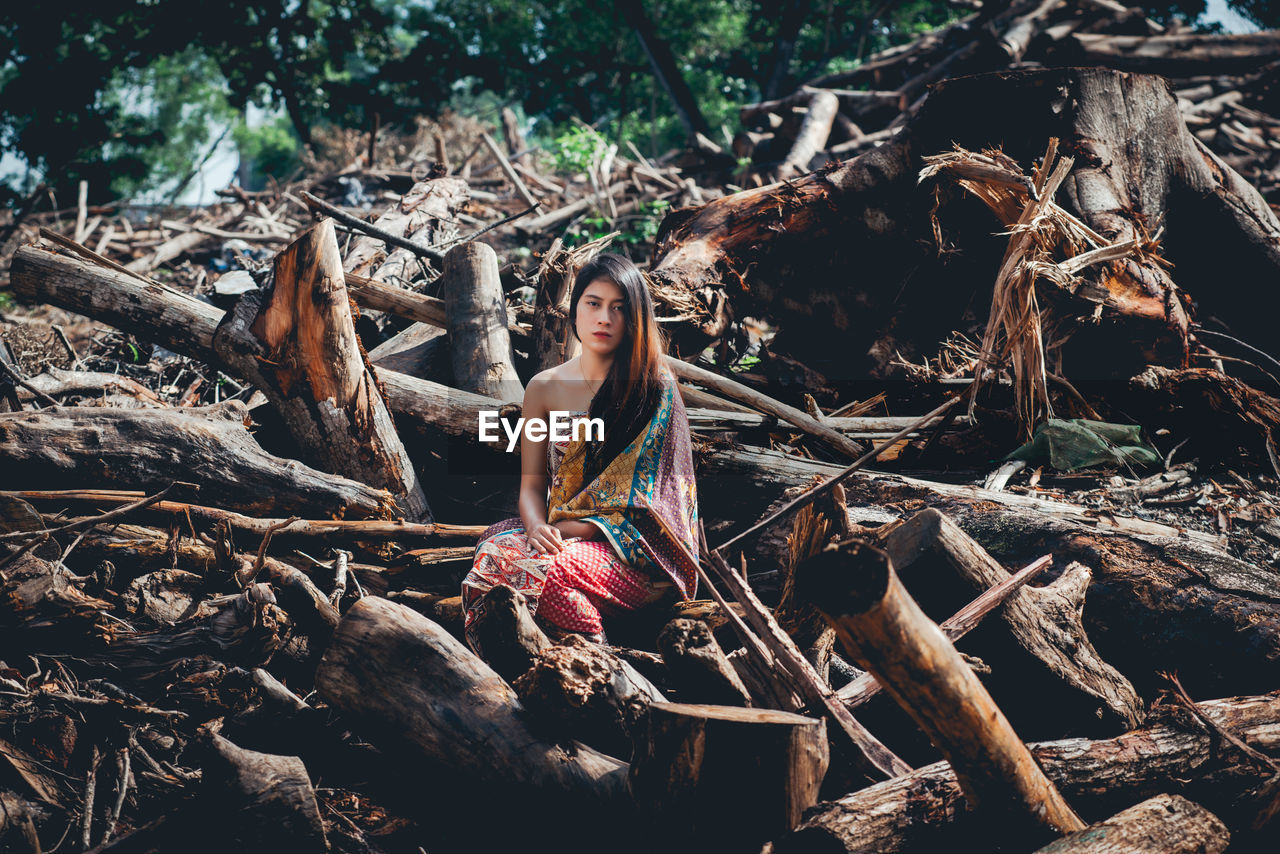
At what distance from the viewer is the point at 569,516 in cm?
317

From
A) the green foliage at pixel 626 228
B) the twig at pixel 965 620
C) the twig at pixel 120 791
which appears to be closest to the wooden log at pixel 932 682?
the twig at pixel 965 620

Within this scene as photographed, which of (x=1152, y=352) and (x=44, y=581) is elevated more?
(x=1152, y=352)

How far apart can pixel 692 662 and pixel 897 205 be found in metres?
4.48

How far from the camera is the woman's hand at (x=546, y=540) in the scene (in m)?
2.99

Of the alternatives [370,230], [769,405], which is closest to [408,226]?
[370,230]

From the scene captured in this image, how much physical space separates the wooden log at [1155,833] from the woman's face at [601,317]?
2.13 m

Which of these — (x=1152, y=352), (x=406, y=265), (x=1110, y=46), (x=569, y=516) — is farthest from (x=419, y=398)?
(x=1110, y=46)

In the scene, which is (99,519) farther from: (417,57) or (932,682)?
(417,57)

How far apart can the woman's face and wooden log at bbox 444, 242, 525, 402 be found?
70.3 inches

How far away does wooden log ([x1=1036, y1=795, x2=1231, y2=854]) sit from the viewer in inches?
82.6

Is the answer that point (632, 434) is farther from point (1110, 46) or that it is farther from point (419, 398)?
point (1110, 46)

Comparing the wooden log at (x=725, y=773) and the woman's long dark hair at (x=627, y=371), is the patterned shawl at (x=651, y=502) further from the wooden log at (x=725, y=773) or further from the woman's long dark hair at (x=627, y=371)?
the wooden log at (x=725, y=773)

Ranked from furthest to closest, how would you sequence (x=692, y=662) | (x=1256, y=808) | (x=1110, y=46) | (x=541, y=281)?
(x=1110, y=46) → (x=541, y=281) → (x=692, y=662) → (x=1256, y=808)

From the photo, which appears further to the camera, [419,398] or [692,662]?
[419,398]
